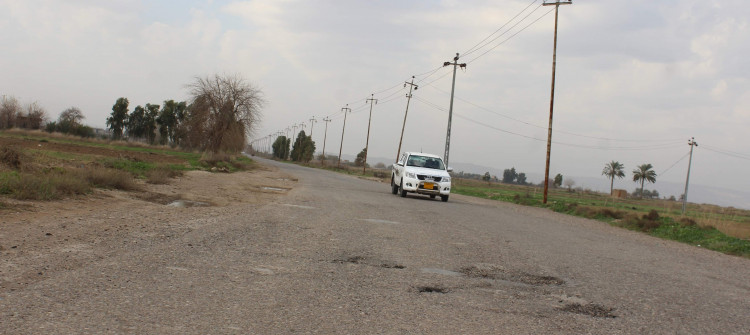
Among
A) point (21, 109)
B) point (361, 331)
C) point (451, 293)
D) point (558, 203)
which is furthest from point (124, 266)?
point (21, 109)

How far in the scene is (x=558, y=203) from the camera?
2611 centimetres

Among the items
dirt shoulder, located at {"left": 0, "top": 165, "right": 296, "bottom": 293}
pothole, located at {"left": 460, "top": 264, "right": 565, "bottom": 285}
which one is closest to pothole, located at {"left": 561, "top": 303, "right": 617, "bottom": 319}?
pothole, located at {"left": 460, "top": 264, "right": 565, "bottom": 285}

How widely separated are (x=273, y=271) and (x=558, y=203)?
74.1 feet

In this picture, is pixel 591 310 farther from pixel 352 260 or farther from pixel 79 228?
pixel 79 228

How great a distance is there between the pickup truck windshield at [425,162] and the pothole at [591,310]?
16.9m

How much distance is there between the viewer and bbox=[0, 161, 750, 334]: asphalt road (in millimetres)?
4160

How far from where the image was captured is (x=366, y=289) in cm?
544

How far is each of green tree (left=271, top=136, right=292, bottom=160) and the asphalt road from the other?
168 metres

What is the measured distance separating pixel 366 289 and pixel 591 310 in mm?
2258

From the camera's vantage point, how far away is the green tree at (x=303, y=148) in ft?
457

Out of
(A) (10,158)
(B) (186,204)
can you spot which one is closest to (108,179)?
(B) (186,204)

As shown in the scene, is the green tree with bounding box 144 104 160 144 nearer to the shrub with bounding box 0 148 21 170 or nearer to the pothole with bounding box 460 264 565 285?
the shrub with bounding box 0 148 21 170

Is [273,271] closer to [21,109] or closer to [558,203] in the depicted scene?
[558,203]

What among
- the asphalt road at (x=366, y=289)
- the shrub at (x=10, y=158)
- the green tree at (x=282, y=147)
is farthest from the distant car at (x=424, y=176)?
the green tree at (x=282, y=147)
